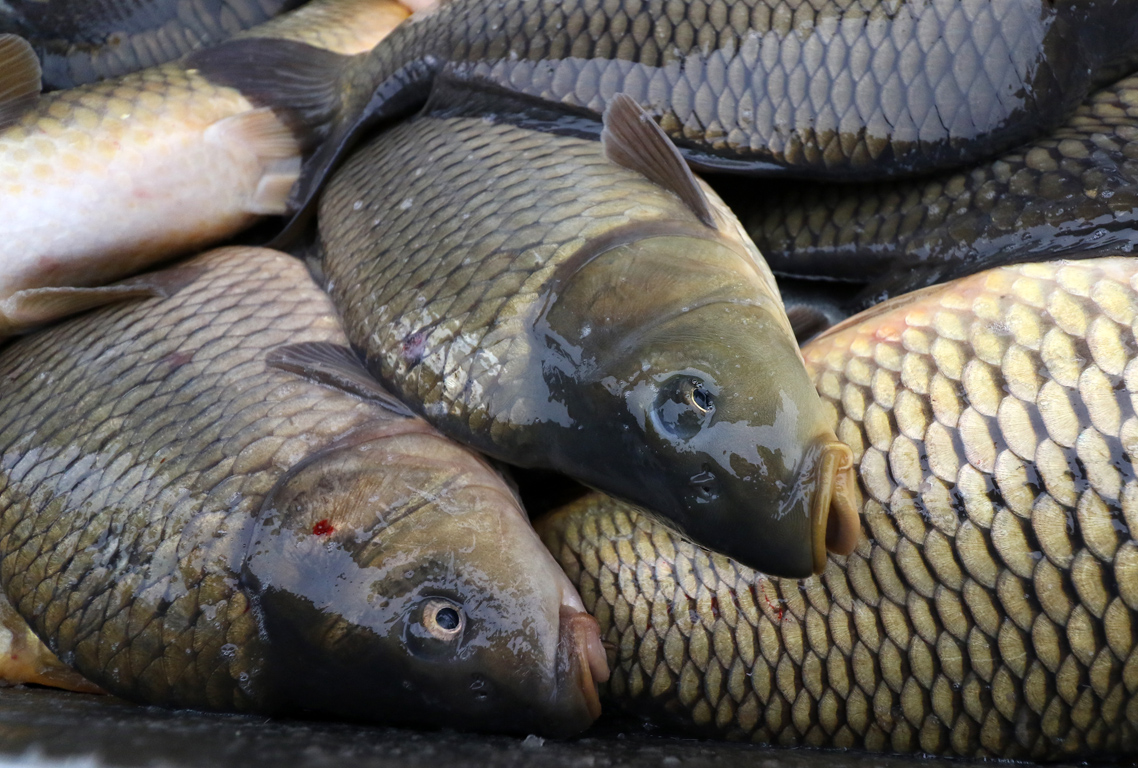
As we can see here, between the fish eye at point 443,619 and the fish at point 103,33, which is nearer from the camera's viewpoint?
the fish eye at point 443,619

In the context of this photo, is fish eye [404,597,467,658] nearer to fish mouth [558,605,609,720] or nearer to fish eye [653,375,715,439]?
fish mouth [558,605,609,720]

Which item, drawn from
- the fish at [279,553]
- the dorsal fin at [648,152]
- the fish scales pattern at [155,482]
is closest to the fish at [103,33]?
the fish scales pattern at [155,482]

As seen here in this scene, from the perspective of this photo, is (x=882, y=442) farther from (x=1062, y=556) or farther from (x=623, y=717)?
(x=623, y=717)

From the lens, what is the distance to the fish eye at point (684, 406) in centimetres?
123

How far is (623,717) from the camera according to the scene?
1.51 m

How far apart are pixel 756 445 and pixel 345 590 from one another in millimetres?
666

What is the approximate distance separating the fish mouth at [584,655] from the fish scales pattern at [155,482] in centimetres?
50

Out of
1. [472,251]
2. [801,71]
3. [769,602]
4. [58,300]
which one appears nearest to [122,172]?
[58,300]

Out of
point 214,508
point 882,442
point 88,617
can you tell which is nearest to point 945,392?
point 882,442

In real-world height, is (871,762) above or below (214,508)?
below

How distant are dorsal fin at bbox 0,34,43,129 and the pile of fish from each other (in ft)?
0.10

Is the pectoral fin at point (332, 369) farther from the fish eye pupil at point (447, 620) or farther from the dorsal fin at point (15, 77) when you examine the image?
the dorsal fin at point (15, 77)

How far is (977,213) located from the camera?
171 cm

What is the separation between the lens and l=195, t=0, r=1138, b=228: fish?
1.67m
